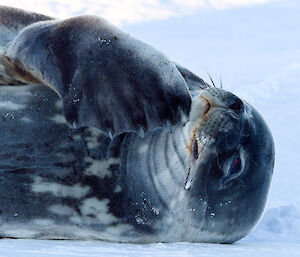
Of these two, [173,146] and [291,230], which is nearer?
[173,146]

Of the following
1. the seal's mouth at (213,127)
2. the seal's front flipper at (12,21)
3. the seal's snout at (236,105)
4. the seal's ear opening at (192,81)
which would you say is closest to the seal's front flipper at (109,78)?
the seal's mouth at (213,127)

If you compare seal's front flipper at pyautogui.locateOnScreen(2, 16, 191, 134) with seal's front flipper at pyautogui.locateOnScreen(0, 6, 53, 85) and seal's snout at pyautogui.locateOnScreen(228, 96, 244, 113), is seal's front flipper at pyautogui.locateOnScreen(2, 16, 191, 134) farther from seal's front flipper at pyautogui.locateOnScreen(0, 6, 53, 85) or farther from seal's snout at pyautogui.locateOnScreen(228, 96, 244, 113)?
seal's front flipper at pyautogui.locateOnScreen(0, 6, 53, 85)

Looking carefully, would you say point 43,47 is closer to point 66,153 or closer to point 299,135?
point 66,153

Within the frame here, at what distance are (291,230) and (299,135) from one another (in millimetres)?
3427

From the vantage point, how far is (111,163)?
232 centimetres

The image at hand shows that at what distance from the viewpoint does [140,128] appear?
1.92 meters

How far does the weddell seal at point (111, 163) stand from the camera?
2.12 meters

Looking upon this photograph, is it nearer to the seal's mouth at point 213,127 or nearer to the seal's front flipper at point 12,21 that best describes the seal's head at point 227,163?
the seal's mouth at point 213,127

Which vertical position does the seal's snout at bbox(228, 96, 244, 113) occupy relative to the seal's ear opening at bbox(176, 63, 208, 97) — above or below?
above

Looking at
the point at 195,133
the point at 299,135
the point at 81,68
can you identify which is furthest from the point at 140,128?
the point at 299,135

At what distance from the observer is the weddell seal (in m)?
2.12

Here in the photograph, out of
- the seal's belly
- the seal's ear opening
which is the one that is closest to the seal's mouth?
the seal's ear opening

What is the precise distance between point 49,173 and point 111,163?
26 cm

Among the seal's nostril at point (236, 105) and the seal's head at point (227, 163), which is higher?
the seal's nostril at point (236, 105)
